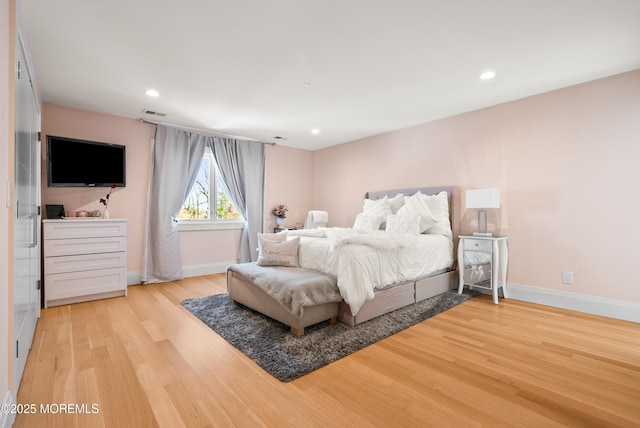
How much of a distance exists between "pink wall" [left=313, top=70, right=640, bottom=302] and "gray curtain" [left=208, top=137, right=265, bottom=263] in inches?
121

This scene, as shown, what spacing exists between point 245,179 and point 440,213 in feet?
11.1

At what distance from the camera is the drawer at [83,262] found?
327cm

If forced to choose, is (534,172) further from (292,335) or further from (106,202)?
(106,202)

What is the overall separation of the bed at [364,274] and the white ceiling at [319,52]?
1.66 metres

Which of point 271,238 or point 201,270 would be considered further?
point 201,270

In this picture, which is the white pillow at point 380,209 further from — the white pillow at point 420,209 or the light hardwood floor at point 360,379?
the light hardwood floor at point 360,379

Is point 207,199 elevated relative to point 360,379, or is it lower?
elevated

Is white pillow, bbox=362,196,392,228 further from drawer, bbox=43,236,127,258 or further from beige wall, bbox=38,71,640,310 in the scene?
drawer, bbox=43,236,127,258

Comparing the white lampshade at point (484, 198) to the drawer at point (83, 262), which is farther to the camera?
the white lampshade at point (484, 198)

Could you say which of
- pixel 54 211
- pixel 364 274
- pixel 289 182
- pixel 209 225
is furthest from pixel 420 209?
pixel 54 211

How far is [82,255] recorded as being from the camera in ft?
11.3

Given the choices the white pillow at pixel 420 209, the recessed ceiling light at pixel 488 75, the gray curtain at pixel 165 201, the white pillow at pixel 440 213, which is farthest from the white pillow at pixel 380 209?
the gray curtain at pixel 165 201

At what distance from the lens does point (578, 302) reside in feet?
10.3

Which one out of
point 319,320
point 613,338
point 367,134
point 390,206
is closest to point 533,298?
Answer: point 613,338
